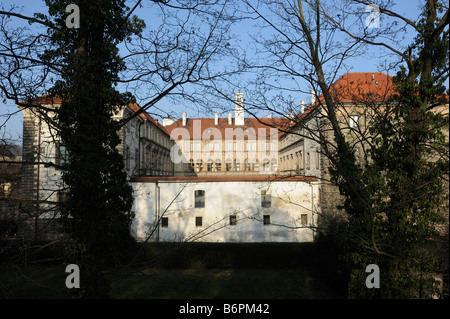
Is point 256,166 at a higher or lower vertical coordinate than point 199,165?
lower

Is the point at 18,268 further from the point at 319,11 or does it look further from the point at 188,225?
the point at 188,225

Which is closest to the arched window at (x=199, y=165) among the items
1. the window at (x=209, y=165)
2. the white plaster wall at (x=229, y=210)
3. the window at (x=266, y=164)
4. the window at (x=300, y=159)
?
the window at (x=209, y=165)

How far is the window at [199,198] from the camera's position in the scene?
29.0m

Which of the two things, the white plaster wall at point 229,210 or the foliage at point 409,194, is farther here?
the white plaster wall at point 229,210

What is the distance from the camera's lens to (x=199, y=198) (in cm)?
2914

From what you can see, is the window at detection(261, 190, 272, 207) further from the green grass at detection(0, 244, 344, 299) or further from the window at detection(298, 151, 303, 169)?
the window at detection(298, 151, 303, 169)

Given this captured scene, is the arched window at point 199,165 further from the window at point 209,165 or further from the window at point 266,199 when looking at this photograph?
the window at point 266,199

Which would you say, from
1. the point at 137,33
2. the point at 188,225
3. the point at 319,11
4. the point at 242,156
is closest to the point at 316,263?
the point at 188,225

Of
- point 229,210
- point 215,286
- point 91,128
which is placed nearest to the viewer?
point 91,128

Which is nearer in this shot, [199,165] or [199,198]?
Result: [199,198]

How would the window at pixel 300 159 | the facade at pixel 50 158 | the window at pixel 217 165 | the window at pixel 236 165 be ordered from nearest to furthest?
the facade at pixel 50 158 → the window at pixel 300 159 → the window at pixel 236 165 → the window at pixel 217 165

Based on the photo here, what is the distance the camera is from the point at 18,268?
6.19m

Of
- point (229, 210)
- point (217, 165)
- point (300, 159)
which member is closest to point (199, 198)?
point (229, 210)

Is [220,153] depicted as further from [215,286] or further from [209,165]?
[215,286]
